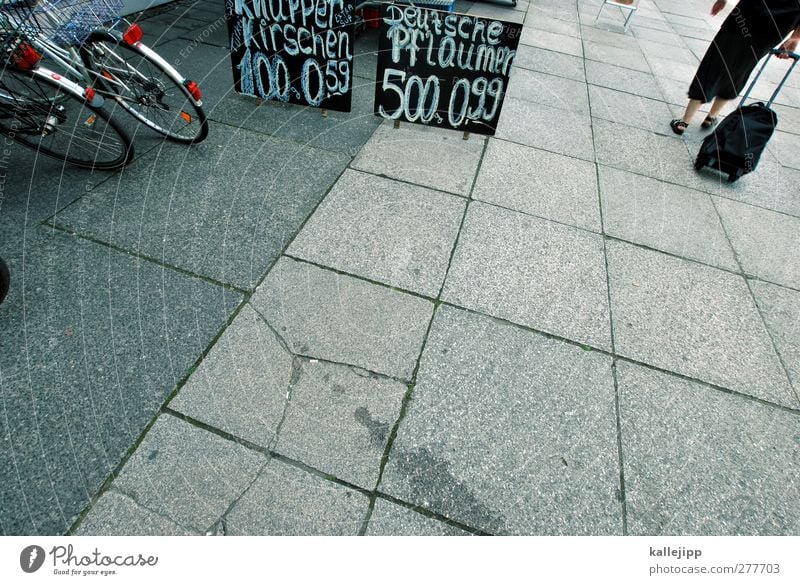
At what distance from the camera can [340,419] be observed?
7.30 ft

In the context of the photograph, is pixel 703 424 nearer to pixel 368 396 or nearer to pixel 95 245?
pixel 368 396

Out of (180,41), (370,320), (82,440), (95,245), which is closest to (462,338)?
(370,320)

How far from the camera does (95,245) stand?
2.87 m

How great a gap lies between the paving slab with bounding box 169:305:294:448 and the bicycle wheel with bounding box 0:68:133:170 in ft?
6.58

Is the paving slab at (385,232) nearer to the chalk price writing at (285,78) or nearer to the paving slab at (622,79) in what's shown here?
the chalk price writing at (285,78)

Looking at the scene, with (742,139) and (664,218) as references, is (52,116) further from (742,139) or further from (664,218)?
(742,139)

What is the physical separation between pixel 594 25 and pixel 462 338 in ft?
30.6

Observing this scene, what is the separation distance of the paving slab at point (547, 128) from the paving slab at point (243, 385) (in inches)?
143

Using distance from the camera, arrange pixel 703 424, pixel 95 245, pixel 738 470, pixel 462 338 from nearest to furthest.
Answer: pixel 738 470, pixel 703 424, pixel 462 338, pixel 95 245

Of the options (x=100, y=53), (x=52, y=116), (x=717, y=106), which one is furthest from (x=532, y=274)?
(x=717, y=106)

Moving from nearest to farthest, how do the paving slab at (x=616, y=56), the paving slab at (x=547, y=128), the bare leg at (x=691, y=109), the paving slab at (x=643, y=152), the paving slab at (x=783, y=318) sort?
the paving slab at (x=783, y=318) → the paving slab at (x=643, y=152) → the paving slab at (x=547, y=128) → the bare leg at (x=691, y=109) → the paving slab at (x=616, y=56)

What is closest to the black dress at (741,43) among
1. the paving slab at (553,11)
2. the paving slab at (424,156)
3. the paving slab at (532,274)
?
the paving slab at (424,156)

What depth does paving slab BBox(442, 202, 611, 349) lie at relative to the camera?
288 centimetres

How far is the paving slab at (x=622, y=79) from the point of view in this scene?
632cm
